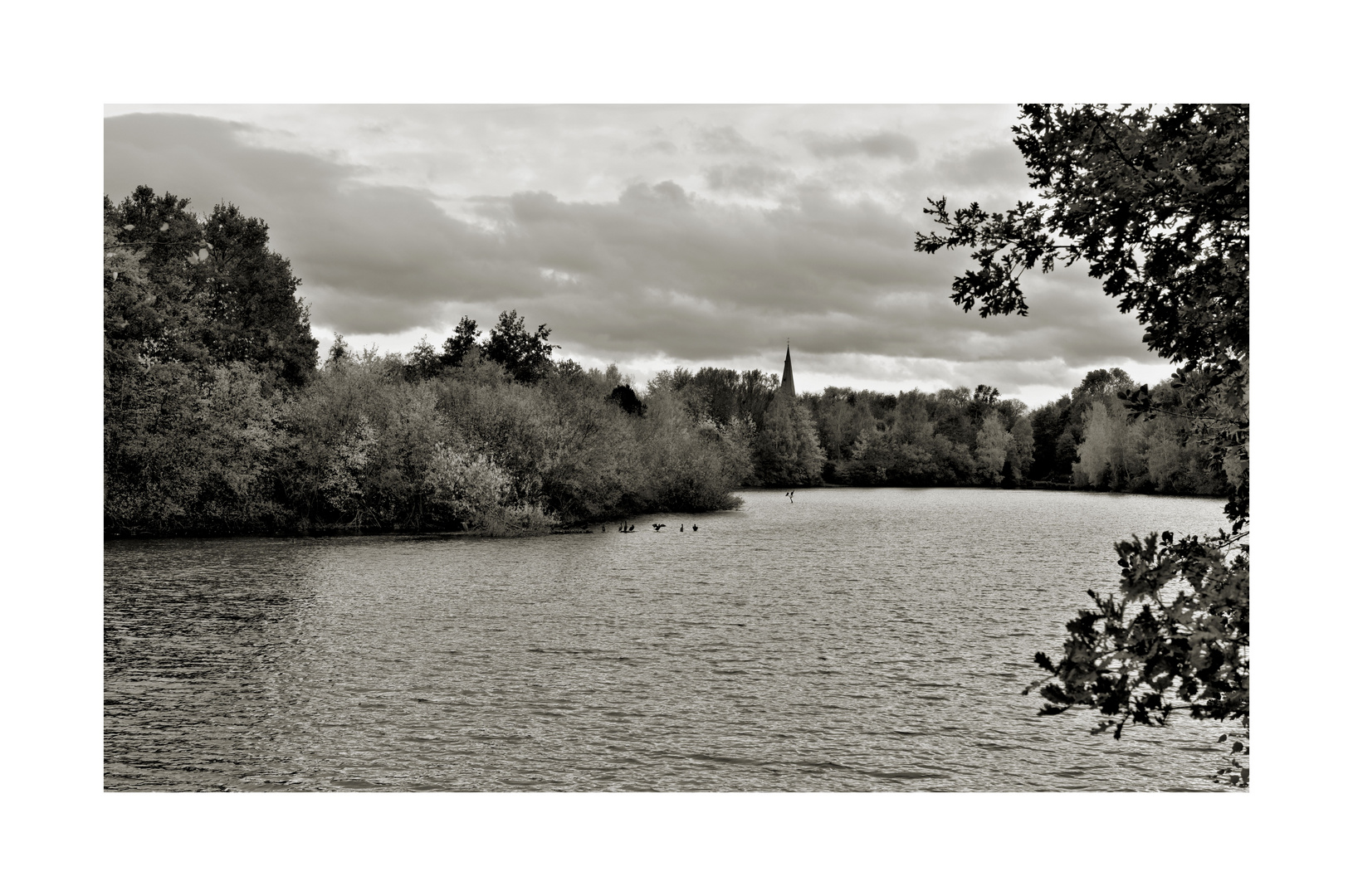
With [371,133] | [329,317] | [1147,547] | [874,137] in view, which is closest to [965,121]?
[874,137]

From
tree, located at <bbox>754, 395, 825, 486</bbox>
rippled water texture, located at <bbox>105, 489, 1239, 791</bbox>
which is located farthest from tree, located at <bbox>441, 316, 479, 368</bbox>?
tree, located at <bbox>754, 395, 825, 486</bbox>

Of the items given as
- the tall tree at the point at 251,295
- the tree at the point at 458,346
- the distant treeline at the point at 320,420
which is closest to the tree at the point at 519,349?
the distant treeline at the point at 320,420

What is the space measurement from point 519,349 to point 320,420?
56.3 ft

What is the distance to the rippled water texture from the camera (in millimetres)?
10406

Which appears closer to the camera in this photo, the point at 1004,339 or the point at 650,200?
the point at 650,200

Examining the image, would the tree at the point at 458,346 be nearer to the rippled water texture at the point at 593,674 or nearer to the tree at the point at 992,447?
the rippled water texture at the point at 593,674

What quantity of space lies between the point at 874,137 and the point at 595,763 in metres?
8.97

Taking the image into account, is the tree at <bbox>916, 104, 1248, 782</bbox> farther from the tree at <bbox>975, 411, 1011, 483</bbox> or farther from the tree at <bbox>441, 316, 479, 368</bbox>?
the tree at <bbox>975, 411, 1011, 483</bbox>

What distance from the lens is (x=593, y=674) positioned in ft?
48.5

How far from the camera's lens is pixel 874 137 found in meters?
13.3

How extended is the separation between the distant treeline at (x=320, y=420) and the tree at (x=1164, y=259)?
14.9 metres

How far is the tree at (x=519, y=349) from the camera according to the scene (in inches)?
1980
